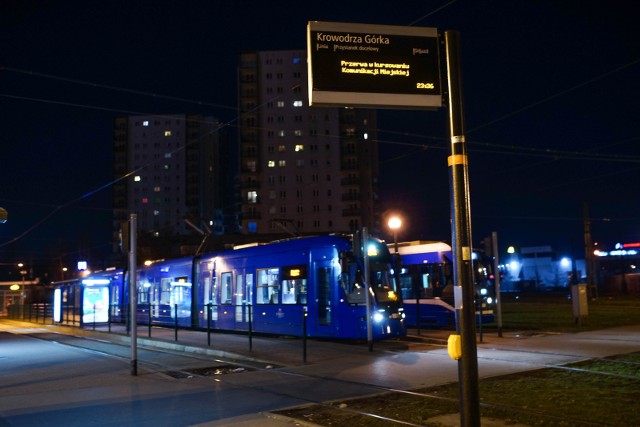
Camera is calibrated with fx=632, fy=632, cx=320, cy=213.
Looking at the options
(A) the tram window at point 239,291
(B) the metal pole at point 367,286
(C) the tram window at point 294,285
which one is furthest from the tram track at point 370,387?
(A) the tram window at point 239,291

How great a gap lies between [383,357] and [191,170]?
10627 cm

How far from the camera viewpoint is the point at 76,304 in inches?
1352

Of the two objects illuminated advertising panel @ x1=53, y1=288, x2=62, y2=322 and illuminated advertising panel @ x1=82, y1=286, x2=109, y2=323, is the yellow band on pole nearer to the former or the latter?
illuminated advertising panel @ x1=82, y1=286, x2=109, y2=323

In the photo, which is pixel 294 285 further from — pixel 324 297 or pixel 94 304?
pixel 94 304

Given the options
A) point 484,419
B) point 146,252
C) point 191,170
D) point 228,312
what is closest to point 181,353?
point 228,312

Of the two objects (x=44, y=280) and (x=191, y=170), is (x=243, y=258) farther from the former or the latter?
(x=191, y=170)

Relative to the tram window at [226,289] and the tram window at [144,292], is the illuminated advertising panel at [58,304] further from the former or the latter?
the tram window at [226,289]

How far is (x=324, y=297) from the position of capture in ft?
60.8

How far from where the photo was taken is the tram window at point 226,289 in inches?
930

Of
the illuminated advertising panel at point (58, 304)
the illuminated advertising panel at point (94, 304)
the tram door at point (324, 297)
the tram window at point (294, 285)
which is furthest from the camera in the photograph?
the illuminated advertising panel at point (58, 304)

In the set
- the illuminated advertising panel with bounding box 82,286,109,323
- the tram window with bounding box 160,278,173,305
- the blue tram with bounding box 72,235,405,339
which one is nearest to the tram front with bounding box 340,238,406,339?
the blue tram with bounding box 72,235,405,339

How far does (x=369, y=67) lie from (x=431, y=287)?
17768 mm

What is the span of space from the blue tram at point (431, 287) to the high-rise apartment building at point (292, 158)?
6766 cm

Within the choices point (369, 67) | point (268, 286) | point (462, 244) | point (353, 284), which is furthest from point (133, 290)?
point (462, 244)
